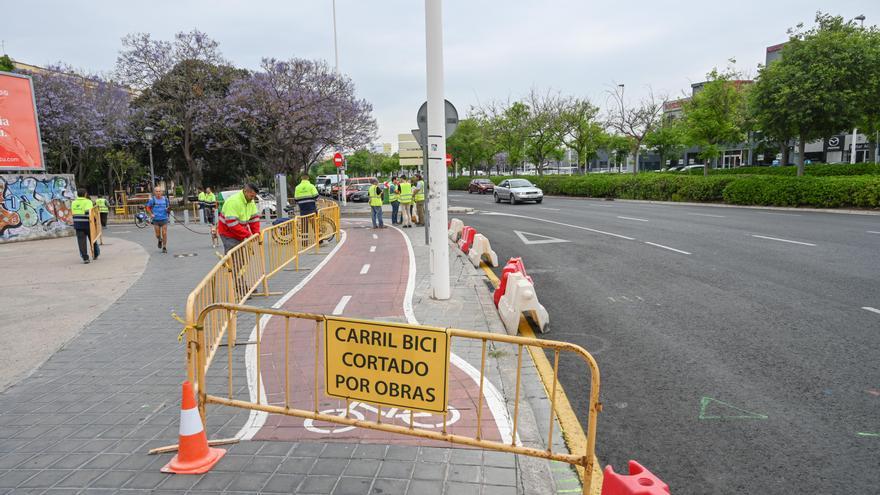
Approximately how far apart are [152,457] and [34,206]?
20.0 meters

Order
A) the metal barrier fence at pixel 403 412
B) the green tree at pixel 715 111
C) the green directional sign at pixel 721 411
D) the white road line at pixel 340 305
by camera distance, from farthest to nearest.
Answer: the green tree at pixel 715 111
the white road line at pixel 340 305
the green directional sign at pixel 721 411
the metal barrier fence at pixel 403 412

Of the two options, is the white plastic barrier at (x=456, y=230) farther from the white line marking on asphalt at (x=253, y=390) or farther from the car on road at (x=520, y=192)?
the car on road at (x=520, y=192)

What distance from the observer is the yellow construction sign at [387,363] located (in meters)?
3.43

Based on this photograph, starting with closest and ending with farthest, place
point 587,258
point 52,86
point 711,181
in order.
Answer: point 587,258
point 711,181
point 52,86

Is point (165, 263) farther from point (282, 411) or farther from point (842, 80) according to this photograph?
point (842, 80)

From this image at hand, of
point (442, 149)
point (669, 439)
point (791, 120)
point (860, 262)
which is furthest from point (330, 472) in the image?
point (791, 120)

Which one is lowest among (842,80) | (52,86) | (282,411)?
(282,411)

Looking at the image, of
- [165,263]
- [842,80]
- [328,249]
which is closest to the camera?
[165,263]

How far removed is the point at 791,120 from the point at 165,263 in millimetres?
24661

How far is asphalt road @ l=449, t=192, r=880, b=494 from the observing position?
11.6 ft

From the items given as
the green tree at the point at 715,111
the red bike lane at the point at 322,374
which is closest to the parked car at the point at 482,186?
the green tree at the point at 715,111

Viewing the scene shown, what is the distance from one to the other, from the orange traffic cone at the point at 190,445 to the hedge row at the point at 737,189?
2364 cm

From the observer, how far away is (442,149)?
7.53 metres

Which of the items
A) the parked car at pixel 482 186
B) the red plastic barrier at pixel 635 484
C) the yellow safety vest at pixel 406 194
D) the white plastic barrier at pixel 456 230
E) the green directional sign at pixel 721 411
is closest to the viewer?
the red plastic barrier at pixel 635 484
